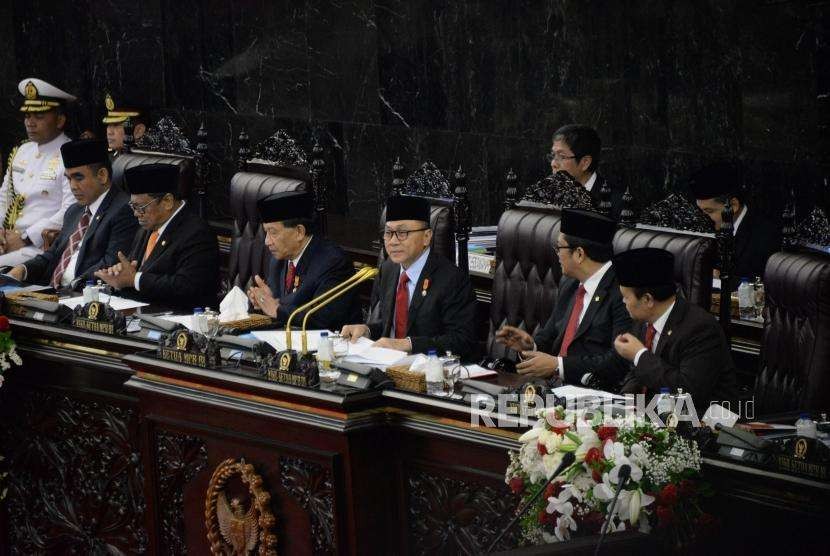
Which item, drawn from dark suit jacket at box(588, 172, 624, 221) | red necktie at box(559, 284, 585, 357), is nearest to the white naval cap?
dark suit jacket at box(588, 172, 624, 221)

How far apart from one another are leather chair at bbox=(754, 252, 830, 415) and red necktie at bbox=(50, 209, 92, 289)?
3.43 m

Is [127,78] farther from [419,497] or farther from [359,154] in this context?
[419,497]

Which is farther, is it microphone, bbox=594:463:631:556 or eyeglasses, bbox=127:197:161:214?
eyeglasses, bbox=127:197:161:214

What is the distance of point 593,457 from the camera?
327 centimetres

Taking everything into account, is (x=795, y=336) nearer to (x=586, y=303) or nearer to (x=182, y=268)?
(x=586, y=303)

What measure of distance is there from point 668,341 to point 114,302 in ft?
8.15

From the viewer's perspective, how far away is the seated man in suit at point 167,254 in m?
6.08

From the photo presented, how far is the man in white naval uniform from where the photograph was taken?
768 centimetres

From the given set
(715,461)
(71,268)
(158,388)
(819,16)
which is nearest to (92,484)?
(158,388)

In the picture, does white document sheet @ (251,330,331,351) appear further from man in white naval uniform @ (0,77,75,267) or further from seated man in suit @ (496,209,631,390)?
man in white naval uniform @ (0,77,75,267)

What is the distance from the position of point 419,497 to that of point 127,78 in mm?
6312

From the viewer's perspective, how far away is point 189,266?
242 inches

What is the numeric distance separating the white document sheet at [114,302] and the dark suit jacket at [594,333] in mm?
1677

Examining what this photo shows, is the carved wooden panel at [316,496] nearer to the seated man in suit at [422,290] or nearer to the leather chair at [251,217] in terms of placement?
the seated man in suit at [422,290]
